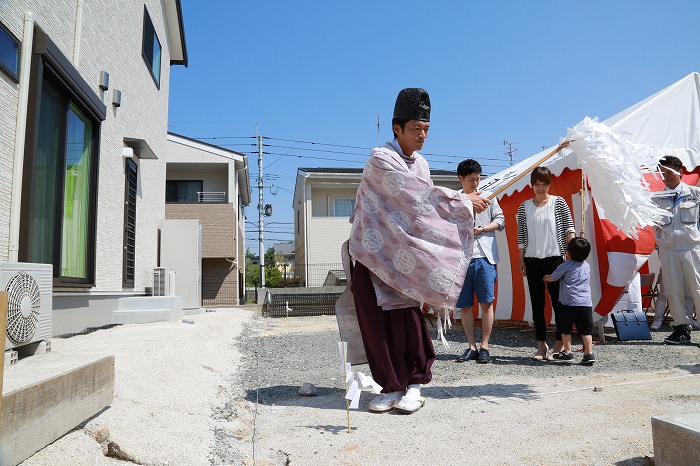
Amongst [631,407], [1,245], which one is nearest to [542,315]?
[631,407]

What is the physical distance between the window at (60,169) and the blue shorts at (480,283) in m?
3.46

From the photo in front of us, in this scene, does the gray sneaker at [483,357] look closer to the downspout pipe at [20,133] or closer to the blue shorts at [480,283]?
the blue shorts at [480,283]

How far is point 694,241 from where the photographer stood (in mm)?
4863

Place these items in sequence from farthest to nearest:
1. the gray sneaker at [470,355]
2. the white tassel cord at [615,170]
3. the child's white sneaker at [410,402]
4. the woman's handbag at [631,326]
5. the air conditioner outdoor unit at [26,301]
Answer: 1. the woman's handbag at [631,326]
2. the gray sneaker at [470,355]
3. the white tassel cord at [615,170]
4. the air conditioner outdoor unit at [26,301]
5. the child's white sneaker at [410,402]

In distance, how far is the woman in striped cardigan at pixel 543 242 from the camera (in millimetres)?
4141

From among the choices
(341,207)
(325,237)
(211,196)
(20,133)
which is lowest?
(20,133)

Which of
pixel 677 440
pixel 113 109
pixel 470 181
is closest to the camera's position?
pixel 677 440

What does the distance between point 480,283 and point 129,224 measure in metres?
5.52

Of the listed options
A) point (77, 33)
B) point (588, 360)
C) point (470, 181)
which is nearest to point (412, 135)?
point (470, 181)

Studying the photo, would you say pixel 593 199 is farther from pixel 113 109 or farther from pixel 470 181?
pixel 113 109

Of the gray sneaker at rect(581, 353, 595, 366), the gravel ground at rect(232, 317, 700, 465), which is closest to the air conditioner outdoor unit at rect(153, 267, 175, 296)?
the gravel ground at rect(232, 317, 700, 465)

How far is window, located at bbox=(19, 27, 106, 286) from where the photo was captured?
3.88 m

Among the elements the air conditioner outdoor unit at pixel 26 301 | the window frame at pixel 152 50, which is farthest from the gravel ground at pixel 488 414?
the window frame at pixel 152 50

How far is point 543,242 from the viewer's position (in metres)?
4.15
